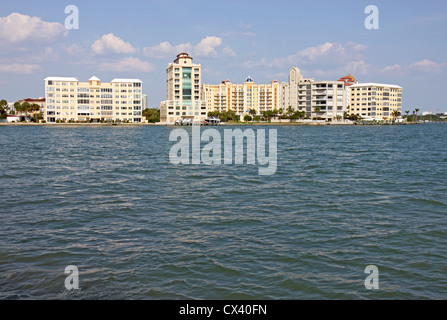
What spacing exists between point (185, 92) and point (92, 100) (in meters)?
34.4

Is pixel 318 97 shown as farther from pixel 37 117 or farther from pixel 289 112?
pixel 37 117

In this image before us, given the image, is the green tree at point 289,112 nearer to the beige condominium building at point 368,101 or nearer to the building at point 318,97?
the building at point 318,97

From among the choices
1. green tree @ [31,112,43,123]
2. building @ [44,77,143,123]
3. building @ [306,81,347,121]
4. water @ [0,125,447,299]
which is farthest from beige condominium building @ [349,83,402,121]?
water @ [0,125,447,299]

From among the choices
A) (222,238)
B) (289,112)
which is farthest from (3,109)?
(222,238)

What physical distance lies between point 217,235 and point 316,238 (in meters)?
2.91

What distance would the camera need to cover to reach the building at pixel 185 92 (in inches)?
6374

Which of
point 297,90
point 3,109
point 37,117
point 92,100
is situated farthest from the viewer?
point 297,90

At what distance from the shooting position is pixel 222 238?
12391 mm

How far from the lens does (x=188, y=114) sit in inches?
6442

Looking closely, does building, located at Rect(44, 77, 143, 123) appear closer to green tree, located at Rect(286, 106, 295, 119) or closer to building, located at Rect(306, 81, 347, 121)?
green tree, located at Rect(286, 106, 295, 119)

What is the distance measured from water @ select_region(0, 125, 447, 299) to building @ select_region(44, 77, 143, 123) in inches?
5359

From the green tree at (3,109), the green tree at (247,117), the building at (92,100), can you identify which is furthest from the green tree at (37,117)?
the green tree at (247,117)
